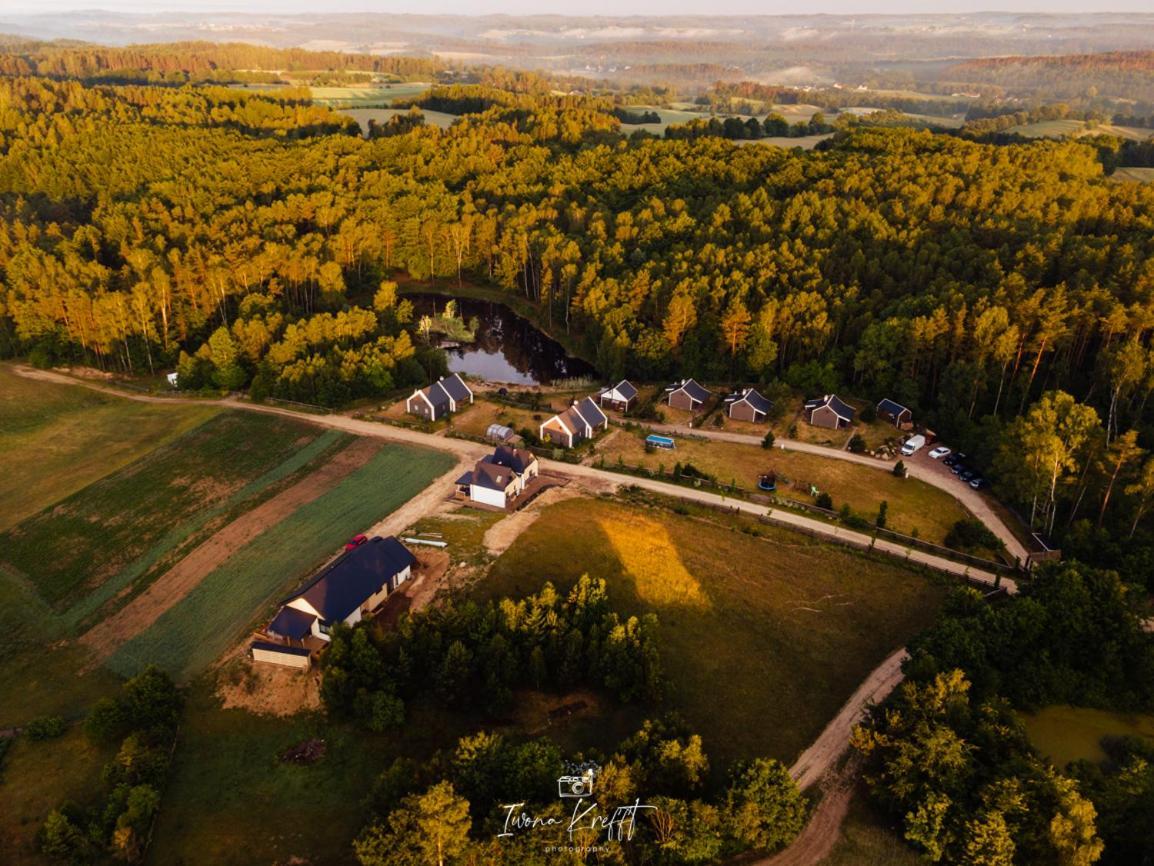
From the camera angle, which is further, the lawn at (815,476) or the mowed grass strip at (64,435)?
the mowed grass strip at (64,435)

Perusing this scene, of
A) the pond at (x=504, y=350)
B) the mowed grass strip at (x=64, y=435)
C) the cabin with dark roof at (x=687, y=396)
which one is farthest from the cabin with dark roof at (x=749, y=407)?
the mowed grass strip at (x=64, y=435)

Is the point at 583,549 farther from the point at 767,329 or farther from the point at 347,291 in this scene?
the point at 347,291

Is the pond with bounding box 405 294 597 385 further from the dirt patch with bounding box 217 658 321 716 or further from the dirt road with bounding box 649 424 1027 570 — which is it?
the dirt patch with bounding box 217 658 321 716

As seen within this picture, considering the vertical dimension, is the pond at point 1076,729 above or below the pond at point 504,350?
above

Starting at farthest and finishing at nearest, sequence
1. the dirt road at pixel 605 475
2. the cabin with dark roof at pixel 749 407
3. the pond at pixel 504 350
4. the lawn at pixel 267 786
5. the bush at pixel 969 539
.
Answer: the pond at pixel 504 350 → the cabin with dark roof at pixel 749 407 → the bush at pixel 969 539 → the dirt road at pixel 605 475 → the lawn at pixel 267 786

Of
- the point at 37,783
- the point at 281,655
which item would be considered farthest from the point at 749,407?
the point at 37,783

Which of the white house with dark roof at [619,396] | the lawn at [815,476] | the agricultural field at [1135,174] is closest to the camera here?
the lawn at [815,476]

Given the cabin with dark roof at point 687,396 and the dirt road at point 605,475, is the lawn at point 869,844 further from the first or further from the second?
the cabin with dark roof at point 687,396

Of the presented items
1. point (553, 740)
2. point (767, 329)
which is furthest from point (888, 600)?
point (767, 329)
